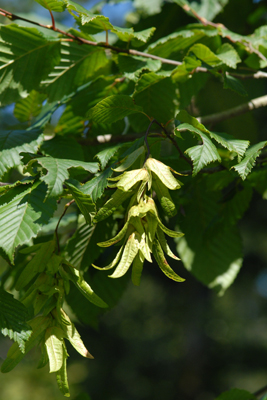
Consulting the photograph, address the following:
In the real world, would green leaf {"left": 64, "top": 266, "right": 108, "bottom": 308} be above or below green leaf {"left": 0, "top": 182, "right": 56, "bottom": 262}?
below

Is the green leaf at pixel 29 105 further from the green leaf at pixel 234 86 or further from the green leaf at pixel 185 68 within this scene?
the green leaf at pixel 234 86

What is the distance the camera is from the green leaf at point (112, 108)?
2.50ft

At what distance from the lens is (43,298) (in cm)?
69

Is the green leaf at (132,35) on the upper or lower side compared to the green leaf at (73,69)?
upper

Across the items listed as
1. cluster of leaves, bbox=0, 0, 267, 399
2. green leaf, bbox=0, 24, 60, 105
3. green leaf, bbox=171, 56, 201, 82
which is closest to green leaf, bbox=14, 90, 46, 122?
cluster of leaves, bbox=0, 0, 267, 399

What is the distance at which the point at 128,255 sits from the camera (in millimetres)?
601

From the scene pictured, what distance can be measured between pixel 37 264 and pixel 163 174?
302mm

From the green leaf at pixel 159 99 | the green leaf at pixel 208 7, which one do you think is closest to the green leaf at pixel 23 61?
the green leaf at pixel 159 99

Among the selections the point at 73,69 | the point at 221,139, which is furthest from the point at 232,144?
the point at 73,69

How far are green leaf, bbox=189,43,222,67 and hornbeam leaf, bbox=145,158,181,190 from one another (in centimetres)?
52

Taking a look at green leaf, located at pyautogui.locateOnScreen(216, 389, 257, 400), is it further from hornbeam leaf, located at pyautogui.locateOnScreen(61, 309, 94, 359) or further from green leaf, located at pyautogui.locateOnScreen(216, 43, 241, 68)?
green leaf, located at pyautogui.locateOnScreen(216, 43, 241, 68)

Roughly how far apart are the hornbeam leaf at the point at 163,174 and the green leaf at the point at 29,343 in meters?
0.35

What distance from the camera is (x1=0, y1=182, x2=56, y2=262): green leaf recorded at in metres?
0.64

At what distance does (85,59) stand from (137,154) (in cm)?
64
